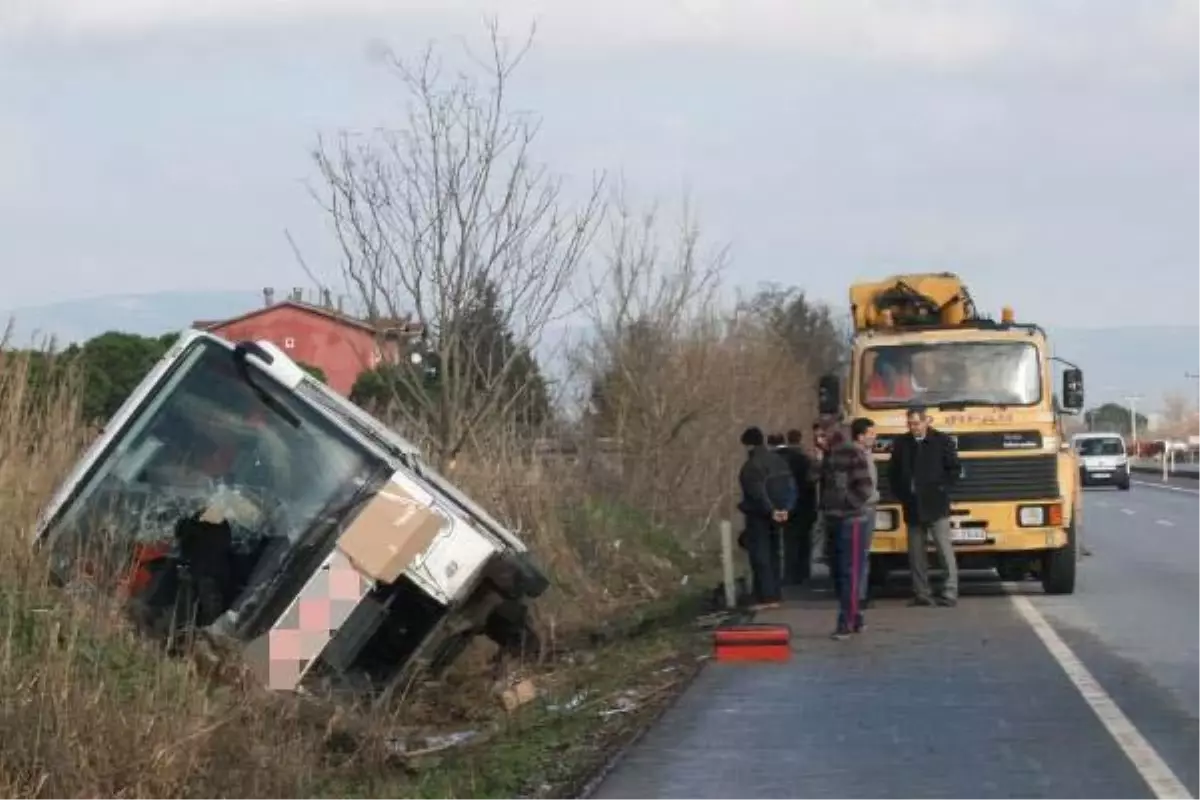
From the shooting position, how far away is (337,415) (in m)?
12.3

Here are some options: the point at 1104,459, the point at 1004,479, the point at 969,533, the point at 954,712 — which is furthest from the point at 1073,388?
the point at 1104,459

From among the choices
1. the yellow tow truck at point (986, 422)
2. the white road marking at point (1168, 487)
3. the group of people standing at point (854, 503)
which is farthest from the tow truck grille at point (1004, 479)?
the white road marking at point (1168, 487)

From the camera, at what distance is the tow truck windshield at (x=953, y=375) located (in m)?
20.1

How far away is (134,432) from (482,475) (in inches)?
306

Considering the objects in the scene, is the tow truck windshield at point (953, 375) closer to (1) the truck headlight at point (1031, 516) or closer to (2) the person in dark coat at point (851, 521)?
(1) the truck headlight at point (1031, 516)

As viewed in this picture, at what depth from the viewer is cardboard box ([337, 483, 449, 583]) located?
38.0 feet

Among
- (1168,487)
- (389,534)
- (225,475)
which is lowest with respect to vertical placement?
(1168,487)

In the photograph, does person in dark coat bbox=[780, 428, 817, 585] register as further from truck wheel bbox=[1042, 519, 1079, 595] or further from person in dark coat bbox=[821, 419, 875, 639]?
person in dark coat bbox=[821, 419, 875, 639]

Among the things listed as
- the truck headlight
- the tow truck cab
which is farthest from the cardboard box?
the truck headlight

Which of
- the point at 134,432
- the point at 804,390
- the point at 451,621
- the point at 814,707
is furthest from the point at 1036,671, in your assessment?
the point at 804,390

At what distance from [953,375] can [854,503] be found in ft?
13.1

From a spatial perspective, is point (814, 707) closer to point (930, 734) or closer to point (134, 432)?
point (930, 734)

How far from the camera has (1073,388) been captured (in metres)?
20.4

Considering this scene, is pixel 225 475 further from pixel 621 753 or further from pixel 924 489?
pixel 924 489
